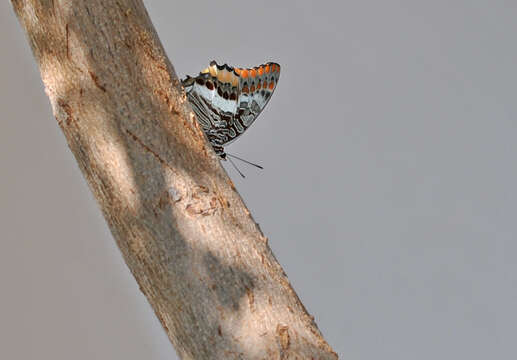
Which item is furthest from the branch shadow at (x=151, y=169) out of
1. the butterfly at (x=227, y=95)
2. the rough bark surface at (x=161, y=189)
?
the butterfly at (x=227, y=95)

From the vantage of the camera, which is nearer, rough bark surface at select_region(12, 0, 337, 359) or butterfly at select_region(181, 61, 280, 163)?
rough bark surface at select_region(12, 0, 337, 359)

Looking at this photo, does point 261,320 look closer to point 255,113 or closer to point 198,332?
point 198,332

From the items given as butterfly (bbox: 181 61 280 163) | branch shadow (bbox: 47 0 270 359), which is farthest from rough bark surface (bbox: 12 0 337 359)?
butterfly (bbox: 181 61 280 163)

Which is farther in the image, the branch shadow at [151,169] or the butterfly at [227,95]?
the butterfly at [227,95]

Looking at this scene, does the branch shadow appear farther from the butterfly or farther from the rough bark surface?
the butterfly

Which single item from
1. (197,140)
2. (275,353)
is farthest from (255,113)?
(275,353)

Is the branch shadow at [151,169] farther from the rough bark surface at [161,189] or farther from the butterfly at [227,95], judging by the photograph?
the butterfly at [227,95]
